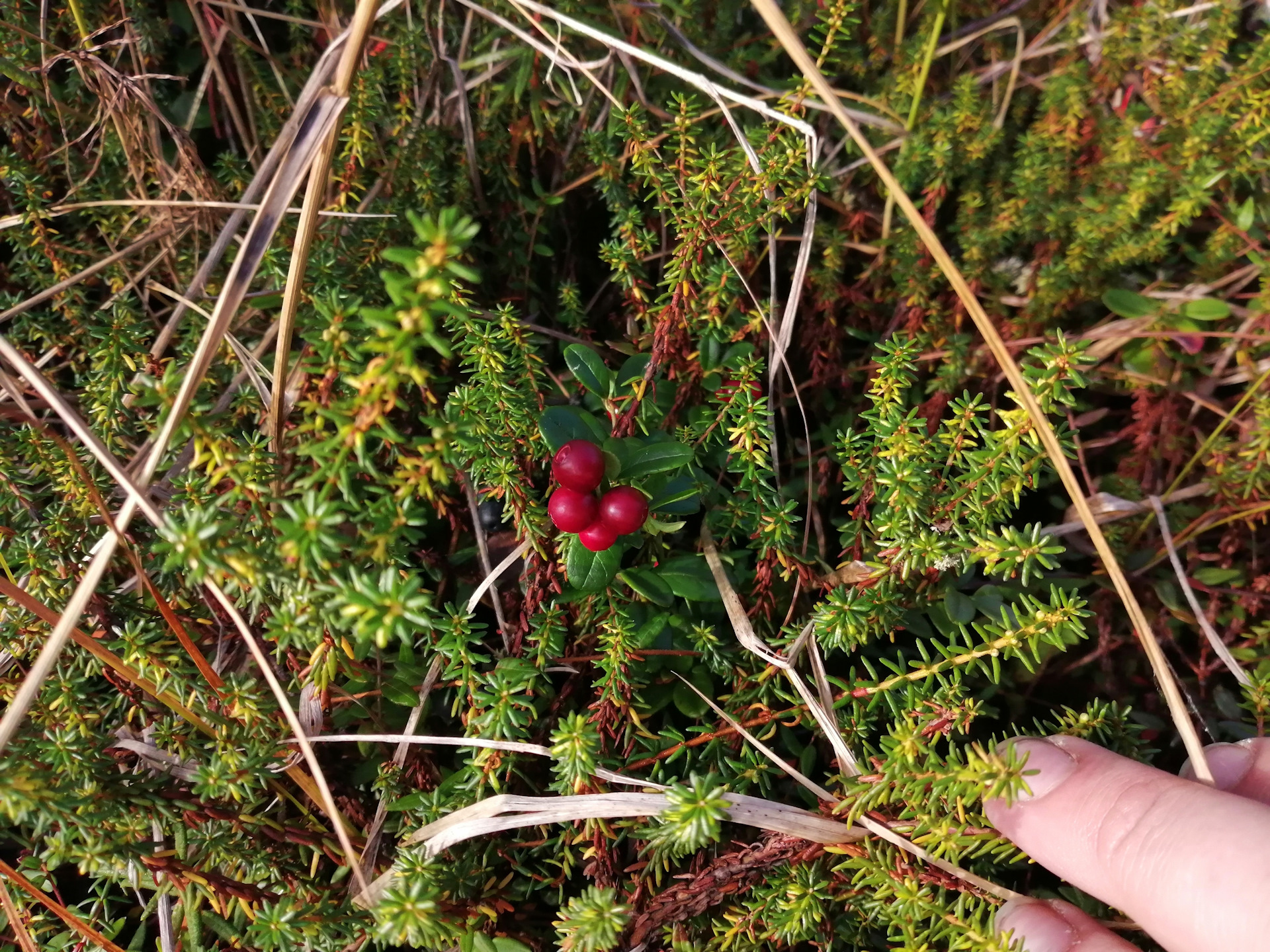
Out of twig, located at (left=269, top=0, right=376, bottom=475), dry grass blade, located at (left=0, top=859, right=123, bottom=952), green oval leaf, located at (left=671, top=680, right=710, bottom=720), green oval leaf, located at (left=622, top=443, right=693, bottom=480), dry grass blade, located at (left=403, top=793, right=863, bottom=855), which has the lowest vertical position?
dry grass blade, located at (left=0, top=859, right=123, bottom=952)

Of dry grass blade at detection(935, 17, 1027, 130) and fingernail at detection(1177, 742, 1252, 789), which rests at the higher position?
dry grass blade at detection(935, 17, 1027, 130)

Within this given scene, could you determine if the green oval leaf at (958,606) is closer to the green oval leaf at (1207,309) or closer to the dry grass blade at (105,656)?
the green oval leaf at (1207,309)

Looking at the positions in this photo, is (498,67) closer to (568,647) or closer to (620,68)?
(620,68)

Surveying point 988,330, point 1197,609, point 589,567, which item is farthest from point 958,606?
point 589,567

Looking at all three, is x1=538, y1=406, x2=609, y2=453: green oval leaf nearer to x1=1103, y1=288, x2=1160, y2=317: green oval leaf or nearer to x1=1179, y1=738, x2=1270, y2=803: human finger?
x1=1179, y1=738, x2=1270, y2=803: human finger

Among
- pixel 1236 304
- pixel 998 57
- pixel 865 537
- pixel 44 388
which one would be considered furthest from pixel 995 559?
pixel 998 57

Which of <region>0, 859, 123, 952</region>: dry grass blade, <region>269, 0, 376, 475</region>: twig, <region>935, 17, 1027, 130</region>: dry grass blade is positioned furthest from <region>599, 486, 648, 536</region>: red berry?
<region>935, 17, 1027, 130</region>: dry grass blade
